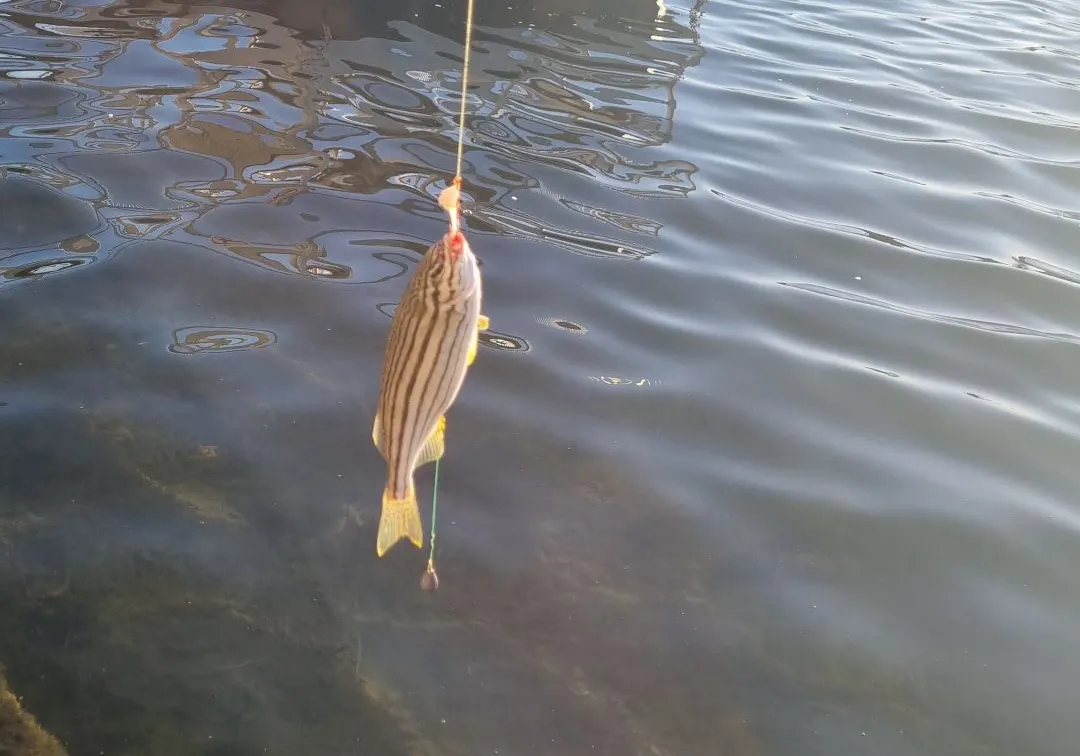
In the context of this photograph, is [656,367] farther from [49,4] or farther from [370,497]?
[49,4]

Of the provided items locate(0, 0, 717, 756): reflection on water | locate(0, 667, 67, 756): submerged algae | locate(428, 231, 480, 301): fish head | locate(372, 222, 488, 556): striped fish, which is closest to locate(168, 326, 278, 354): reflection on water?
locate(0, 0, 717, 756): reflection on water

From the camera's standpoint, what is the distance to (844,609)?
4.35 meters

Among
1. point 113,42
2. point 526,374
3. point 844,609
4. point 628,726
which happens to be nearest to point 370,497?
point 526,374

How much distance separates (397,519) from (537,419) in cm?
244

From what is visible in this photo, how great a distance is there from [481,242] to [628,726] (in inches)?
160

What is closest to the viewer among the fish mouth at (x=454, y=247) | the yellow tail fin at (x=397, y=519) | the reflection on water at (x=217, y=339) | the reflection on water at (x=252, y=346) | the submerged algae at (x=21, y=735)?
the fish mouth at (x=454, y=247)

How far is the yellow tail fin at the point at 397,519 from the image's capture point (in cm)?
285

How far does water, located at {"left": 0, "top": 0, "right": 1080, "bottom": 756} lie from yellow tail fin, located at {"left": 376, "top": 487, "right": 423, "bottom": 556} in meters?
1.21

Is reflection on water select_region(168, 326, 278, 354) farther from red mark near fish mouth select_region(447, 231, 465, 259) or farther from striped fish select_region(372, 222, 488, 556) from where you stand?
red mark near fish mouth select_region(447, 231, 465, 259)

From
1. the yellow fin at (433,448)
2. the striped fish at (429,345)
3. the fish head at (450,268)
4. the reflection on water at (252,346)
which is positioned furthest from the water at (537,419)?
the fish head at (450,268)

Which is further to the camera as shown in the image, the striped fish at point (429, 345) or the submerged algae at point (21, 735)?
the submerged algae at point (21, 735)

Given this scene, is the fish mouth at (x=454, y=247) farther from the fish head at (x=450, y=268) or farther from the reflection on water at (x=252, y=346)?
the reflection on water at (x=252, y=346)

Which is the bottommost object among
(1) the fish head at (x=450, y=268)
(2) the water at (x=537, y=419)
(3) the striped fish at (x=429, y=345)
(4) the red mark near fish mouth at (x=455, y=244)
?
(2) the water at (x=537, y=419)

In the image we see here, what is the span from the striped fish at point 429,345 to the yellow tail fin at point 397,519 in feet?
0.50
